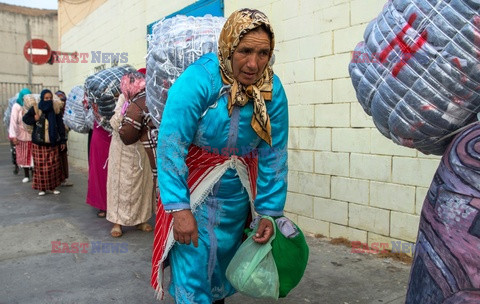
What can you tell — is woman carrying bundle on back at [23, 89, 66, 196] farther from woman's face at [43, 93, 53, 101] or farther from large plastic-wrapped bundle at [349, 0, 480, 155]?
large plastic-wrapped bundle at [349, 0, 480, 155]

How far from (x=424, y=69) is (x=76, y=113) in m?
6.08

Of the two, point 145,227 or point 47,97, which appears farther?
point 47,97

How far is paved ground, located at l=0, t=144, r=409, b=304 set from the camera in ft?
10.5

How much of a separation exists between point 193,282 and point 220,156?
2.03ft

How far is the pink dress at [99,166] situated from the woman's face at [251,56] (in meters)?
3.59

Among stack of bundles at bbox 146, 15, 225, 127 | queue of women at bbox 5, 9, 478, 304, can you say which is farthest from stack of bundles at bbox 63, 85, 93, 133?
queue of women at bbox 5, 9, 478, 304

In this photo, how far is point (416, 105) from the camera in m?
1.19

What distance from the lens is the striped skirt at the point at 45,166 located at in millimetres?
7355

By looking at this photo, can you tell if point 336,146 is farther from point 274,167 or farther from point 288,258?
point 288,258

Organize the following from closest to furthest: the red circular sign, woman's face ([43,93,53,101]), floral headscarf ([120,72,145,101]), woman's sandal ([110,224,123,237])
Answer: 1. floral headscarf ([120,72,145,101])
2. woman's sandal ([110,224,123,237])
3. woman's face ([43,93,53,101])
4. the red circular sign

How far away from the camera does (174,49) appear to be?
241cm

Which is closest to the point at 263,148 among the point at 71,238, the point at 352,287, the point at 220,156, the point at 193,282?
the point at 220,156

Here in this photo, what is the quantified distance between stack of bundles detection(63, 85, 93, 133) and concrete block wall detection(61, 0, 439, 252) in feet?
9.67

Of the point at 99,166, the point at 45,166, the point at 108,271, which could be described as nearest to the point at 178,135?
the point at 108,271
